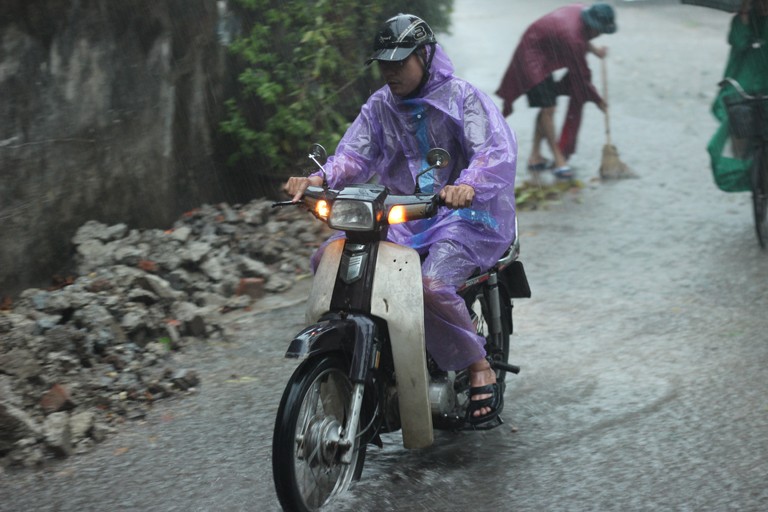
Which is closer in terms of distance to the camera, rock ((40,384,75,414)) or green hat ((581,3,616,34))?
rock ((40,384,75,414))

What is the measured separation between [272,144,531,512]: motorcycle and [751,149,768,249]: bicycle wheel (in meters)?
4.48

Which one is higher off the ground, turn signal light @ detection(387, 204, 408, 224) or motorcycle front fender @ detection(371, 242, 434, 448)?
turn signal light @ detection(387, 204, 408, 224)

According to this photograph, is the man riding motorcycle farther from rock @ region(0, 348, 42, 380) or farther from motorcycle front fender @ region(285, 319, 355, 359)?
rock @ region(0, 348, 42, 380)

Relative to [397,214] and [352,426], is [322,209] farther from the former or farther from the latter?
[352,426]

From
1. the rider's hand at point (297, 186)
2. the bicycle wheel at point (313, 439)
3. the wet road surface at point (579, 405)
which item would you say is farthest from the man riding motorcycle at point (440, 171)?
the bicycle wheel at point (313, 439)

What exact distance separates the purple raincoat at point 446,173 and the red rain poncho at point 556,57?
604cm

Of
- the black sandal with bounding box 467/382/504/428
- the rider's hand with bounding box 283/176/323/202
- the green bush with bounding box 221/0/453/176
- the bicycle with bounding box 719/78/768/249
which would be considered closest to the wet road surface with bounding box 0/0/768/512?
the black sandal with bounding box 467/382/504/428

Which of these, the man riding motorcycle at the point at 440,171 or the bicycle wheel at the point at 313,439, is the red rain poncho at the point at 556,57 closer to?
the man riding motorcycle at the point at 440,171

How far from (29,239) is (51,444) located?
197 centimetres

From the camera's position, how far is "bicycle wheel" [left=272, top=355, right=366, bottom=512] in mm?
3828

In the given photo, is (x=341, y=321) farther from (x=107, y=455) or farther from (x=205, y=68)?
(x=205, y=68)

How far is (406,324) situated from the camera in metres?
4.21

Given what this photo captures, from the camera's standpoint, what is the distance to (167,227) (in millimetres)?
7836

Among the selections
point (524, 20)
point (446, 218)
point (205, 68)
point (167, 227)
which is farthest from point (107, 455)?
point (524, 20)
